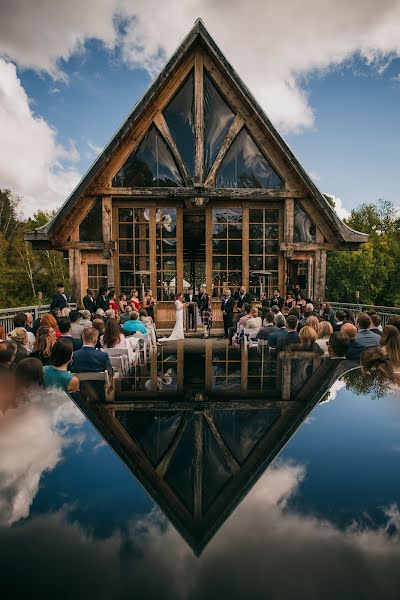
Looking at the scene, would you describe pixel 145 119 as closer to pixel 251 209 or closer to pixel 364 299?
pixel 251 209

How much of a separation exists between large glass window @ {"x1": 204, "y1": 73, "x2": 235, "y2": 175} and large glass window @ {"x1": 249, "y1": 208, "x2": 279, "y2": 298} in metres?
2.65

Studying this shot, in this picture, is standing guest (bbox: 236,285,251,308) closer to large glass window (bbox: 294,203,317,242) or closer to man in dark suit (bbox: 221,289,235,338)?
man in dark suit (bbox: 221,289,235,338)

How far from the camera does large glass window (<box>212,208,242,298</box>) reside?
15.9 metres

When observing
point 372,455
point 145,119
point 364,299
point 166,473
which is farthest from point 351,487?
point 364,299

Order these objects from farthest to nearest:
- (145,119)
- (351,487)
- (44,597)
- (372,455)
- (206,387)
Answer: (145,119) → (206,387) → (372,455) → (351,487) → (44,597)

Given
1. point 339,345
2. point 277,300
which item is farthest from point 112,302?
point 339,345

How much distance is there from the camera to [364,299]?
52156 mm

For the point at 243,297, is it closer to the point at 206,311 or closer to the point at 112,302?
the point at 206,311

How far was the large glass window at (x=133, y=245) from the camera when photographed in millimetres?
15711

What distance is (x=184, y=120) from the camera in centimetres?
1536

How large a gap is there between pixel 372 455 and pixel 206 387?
6.60 feet

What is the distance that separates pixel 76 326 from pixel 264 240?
9.58 m

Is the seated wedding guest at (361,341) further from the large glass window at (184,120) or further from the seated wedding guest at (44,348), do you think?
the large glass window at (184,120)

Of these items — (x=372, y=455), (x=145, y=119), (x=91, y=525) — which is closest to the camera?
(x=91, y=525)
